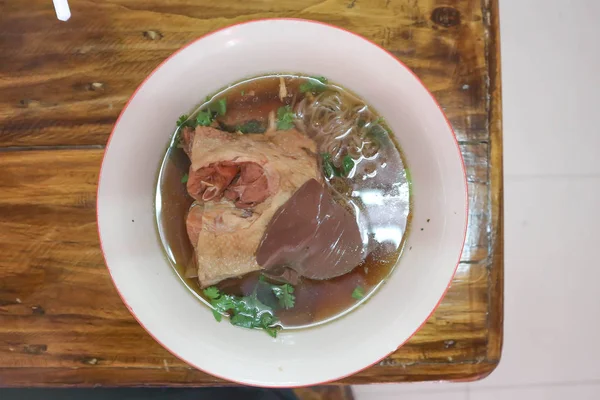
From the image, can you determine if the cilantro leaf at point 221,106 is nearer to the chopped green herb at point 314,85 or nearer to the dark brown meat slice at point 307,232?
the chopped green herb at point 314,85

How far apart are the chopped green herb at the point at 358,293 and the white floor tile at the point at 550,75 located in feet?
3.19

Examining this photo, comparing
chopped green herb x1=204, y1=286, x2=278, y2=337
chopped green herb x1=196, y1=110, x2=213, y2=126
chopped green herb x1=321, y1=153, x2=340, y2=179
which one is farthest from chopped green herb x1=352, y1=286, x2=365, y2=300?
chopped green herb x1=196, y1=110, x2=213, y2=126

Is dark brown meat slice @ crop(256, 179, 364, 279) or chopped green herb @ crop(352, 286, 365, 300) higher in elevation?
dark brown meat slice @ crop(256, 179, 364, 279)

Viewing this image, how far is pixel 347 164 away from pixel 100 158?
786 millimetres

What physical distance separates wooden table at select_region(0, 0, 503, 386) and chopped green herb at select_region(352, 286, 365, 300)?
0.66 ft

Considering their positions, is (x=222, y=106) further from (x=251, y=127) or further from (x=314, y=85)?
(x=314, y=85)

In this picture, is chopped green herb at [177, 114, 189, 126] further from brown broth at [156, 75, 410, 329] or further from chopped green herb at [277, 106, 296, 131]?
chopped green herb at [277, 106, 296, 131]

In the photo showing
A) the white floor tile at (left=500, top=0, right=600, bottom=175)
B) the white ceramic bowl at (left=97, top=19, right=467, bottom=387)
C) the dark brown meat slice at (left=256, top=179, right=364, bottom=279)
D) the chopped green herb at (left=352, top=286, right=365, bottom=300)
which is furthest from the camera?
the white floor tile at (left=500, top=0, right=600, bottom=175)

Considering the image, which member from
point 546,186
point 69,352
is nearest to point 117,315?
point 69,352

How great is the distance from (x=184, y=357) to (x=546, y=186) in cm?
165

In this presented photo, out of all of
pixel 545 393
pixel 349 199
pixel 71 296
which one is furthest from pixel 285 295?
pixel 545 393

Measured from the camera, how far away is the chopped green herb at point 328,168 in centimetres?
153

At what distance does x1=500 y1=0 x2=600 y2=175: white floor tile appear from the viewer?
1.95 metres

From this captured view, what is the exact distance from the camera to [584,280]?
6.66 ft
